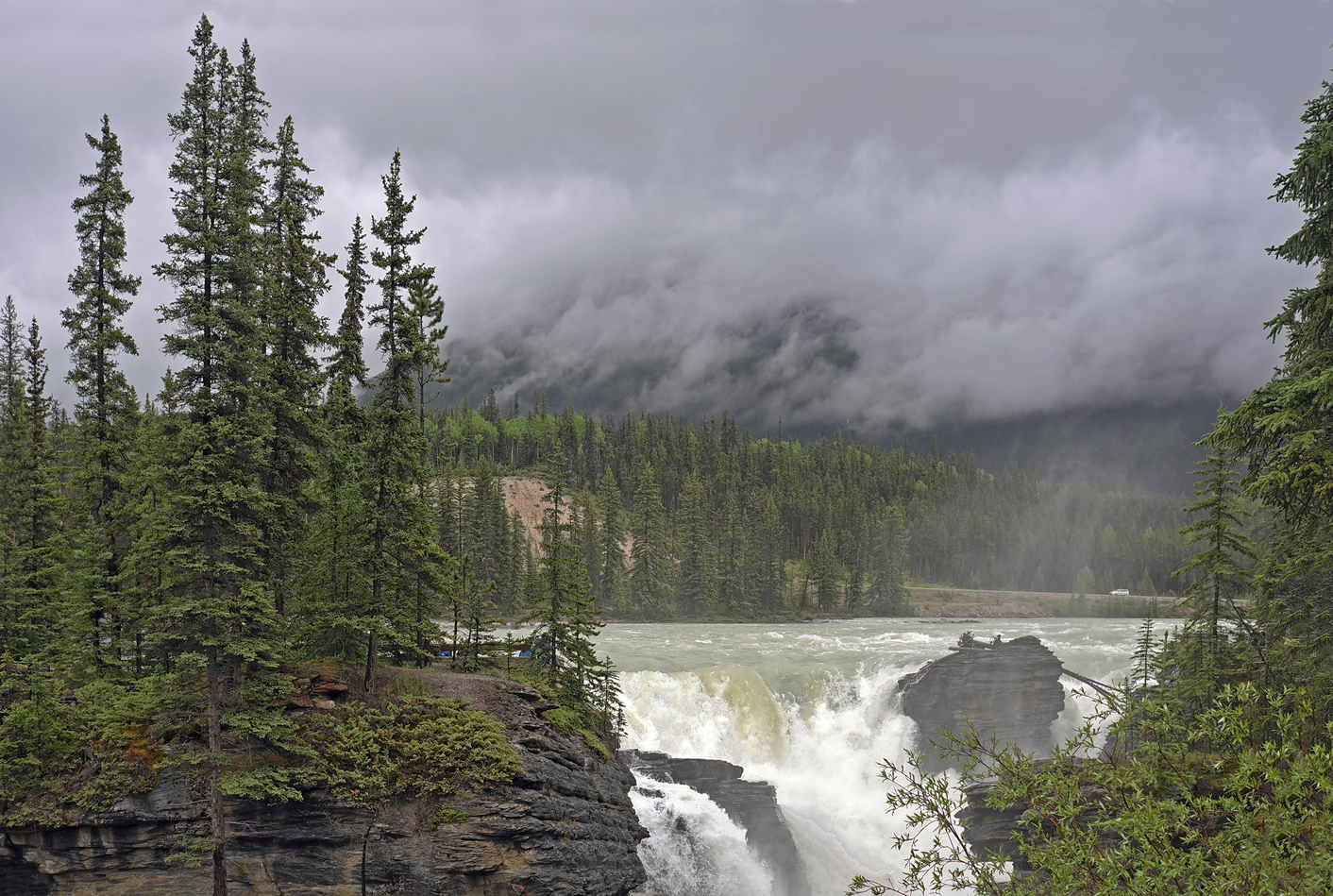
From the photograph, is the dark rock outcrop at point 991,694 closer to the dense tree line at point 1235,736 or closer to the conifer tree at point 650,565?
the dense tree line at point 1235,736

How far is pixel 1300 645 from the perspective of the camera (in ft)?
65.3

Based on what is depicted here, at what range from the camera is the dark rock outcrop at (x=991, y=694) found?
158 feet

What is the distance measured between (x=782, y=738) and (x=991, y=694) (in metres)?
16.6

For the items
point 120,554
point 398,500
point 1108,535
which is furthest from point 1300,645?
point 1108,535

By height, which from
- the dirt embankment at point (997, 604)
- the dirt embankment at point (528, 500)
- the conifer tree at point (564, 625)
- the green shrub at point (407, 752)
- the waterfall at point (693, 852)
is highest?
the dirt embankment at point (528, 500)

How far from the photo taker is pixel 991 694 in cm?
5081

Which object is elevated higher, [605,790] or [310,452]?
[310,452]

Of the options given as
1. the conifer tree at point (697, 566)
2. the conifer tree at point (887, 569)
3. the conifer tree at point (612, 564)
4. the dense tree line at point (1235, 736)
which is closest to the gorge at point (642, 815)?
the dense tree line at point (1235, 736)

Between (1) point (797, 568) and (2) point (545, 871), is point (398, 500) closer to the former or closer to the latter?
(2) point (545, 871)

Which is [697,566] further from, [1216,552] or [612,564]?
[1216,552]

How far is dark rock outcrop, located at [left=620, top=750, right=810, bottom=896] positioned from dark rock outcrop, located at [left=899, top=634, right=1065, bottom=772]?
16.9 m

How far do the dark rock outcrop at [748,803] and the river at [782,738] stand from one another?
2.69 ft

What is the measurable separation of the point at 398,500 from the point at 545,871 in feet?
41.0

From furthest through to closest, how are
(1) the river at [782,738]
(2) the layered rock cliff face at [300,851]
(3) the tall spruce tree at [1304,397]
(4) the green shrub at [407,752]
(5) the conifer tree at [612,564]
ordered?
(5) the conifer tree at [612,564], (1) the river at [782,738], (4) the green shrub at [407,752], (2) the layered rock cliff face at [300,851], (3) the tall spruce tree at [1304,397]
